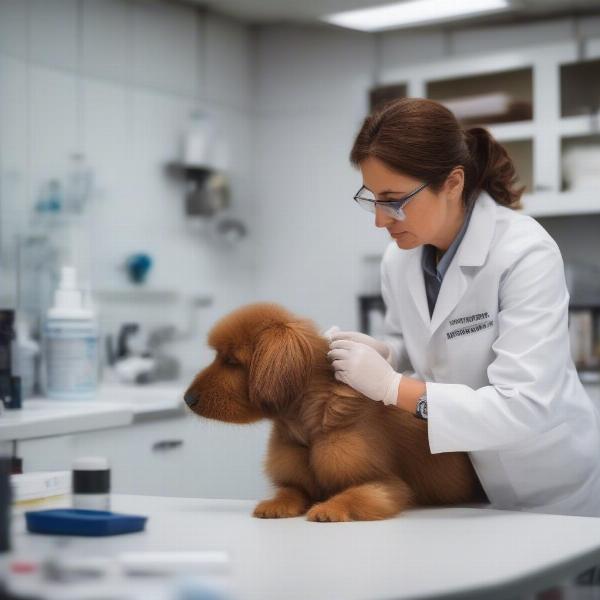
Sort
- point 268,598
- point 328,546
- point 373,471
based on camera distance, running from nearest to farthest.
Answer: point 268,598 → point 328,546 → point 373,471

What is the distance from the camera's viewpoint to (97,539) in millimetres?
1345

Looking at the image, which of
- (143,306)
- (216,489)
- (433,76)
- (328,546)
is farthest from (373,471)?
(433,76)

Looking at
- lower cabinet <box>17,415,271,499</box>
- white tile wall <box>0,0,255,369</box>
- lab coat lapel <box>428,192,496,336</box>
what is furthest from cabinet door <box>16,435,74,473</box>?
lab coat lapel <box>428,192,496,336</box>

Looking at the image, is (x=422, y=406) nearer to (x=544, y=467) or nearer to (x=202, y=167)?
(x=544, y=467)

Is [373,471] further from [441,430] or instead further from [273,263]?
[273,263]

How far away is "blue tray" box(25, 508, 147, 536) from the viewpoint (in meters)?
1.35

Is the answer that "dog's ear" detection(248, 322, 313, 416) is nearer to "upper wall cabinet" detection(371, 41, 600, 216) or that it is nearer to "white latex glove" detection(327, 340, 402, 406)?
"white latex glove" detection(327, 340, 402, 406)

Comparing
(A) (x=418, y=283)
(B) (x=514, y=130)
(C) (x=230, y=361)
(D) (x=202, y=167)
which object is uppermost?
(B) (x=514, y=130)

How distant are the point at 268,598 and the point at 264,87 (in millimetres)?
4204

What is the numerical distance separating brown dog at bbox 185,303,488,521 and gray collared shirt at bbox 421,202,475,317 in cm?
38

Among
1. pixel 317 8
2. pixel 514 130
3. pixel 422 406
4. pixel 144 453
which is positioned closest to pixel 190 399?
pixel 422 406

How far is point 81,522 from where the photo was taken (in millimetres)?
1357

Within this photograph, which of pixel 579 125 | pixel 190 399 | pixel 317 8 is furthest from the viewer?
pixel 317 8

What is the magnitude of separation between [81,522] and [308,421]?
0.43m
